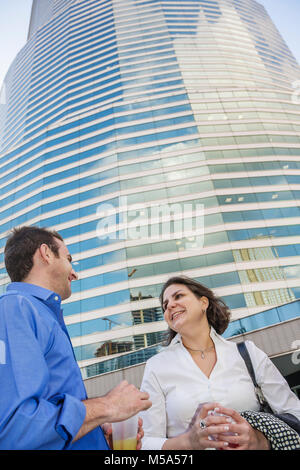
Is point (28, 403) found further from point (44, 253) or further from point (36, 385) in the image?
point (44, 253)

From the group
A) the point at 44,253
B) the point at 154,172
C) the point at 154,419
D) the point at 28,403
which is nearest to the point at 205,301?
the point at 154,419

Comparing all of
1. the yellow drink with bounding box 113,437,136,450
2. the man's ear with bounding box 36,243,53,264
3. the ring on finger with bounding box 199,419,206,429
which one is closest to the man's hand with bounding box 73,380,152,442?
the yellow drink with bounding box 113,437,136,450

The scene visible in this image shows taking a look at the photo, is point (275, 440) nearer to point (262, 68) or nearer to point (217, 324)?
point (217, 324)

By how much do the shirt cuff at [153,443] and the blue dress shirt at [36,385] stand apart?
362mm

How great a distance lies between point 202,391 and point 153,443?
1.57ft

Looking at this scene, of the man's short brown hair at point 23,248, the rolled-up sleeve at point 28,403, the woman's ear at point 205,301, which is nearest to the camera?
the rolled-up sleeve at point 28,403

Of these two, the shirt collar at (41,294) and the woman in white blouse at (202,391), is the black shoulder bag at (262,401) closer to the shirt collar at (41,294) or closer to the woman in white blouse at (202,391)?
the woman in white blouse at (202,391)

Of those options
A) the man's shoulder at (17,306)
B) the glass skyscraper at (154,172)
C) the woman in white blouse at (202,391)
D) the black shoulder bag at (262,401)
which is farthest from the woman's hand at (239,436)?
the glass skyscraper at (154,172)

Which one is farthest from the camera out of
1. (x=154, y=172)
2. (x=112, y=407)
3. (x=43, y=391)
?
(x=154, y=172)

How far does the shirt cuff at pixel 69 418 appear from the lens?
105 centimetres

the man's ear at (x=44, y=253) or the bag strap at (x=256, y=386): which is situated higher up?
the man's ear at (x=44, y=253)

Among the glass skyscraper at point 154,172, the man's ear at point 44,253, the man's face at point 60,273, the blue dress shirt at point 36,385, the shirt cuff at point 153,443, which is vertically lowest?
A: the shirt cuff at point 153,443

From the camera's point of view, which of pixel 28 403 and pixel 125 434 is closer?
pixel 28 403

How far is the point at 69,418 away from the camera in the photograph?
3.54 feet
